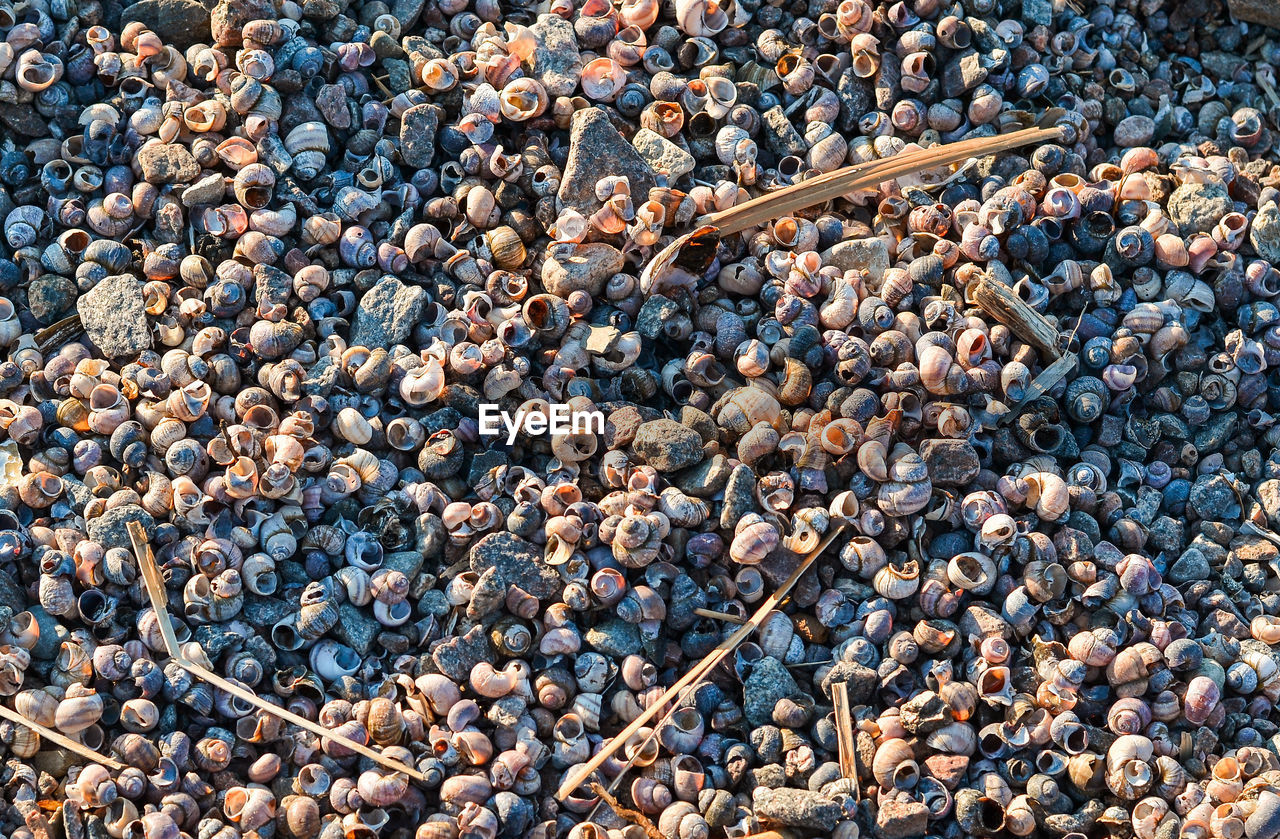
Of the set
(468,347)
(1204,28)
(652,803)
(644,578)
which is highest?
(1204,28)

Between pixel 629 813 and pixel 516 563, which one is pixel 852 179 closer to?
pixel 516 563

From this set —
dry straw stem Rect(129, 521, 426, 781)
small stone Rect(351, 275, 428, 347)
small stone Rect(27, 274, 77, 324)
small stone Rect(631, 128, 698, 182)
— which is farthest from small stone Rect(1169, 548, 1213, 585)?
small stone Rect(27, 274, 77, 324)

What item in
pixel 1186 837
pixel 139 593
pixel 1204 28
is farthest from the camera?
pixel 1204 28

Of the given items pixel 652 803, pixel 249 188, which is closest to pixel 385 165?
pixel 249 188

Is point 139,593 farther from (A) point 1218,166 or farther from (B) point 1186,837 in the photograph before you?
(A) point 1218,166

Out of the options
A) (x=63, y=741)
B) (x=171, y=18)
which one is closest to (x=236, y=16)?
(x=171, y=18)

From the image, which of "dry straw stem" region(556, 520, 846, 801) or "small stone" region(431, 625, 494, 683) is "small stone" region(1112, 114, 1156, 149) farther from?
"small stone" region(431, 625, 494, 683)
